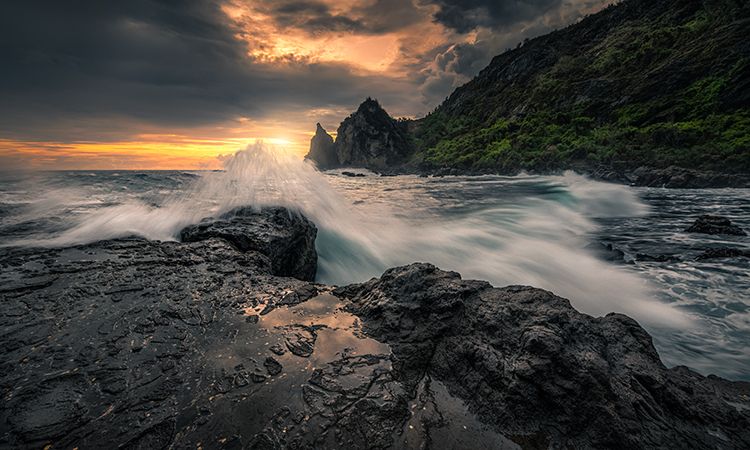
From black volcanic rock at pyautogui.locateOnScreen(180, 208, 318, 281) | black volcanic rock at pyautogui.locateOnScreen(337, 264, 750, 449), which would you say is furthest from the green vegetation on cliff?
black volcanic rock at pyautogui.locateOnScreen(180, 208, 318, 281)

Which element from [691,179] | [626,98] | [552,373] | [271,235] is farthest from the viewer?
[626,98]

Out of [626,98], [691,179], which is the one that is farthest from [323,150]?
[691,179]

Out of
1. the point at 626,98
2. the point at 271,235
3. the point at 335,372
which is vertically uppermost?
the point at 626,98

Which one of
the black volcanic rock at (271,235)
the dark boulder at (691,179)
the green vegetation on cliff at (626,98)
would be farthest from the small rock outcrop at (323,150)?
the black volcanic rock at (271,235)

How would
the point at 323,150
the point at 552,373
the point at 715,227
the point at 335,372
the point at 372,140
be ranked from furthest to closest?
the point at 323,150, the point at 372,140, the point at 715,227, the point at 335,372, the point at 552,373

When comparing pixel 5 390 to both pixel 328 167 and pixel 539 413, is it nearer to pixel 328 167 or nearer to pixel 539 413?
pixel 539 413

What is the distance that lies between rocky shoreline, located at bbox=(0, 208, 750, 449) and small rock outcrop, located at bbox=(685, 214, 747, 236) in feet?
42.8

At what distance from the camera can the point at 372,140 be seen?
116 m

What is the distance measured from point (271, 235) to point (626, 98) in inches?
2739

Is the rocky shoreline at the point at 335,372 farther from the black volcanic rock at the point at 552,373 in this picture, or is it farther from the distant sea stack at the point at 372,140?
the distant sea stack at the point at 372,140

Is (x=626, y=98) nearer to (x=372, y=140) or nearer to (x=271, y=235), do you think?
(x=271, y=235)

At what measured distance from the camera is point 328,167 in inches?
5630

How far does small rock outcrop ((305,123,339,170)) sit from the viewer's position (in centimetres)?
14525

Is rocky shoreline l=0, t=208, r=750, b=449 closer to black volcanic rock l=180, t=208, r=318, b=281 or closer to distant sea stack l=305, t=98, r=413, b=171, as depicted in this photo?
black volcanic rock l=180, t=208, r=318, b=281
